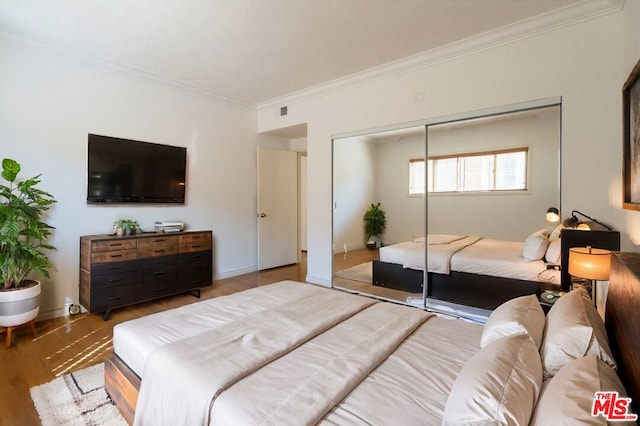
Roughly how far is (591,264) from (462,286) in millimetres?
1540

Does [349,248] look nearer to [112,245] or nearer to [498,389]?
[112,245]

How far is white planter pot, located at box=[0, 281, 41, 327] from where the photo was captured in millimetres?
2564

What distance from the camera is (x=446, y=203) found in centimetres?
351

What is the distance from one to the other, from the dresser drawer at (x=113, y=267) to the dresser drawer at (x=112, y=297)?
0.18 metres

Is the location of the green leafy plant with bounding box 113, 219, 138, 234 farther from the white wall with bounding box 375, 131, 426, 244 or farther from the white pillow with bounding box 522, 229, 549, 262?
the white pillow with bounding box 522, 229, 549, 262

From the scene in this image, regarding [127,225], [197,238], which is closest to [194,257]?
[197,238]

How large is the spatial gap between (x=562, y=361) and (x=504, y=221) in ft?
7.89

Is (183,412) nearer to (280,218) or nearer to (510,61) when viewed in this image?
(510,61)

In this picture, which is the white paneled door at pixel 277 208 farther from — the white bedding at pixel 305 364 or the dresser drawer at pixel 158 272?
the white bedding at pixel 305 364

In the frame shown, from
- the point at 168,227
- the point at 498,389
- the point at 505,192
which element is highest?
the point at 505,192

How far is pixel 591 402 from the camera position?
755 millimetres

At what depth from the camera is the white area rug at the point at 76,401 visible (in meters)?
1.73

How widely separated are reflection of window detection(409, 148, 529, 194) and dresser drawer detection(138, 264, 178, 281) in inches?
126

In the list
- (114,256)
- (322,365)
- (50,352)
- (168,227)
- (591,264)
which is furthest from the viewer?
(168,227)
